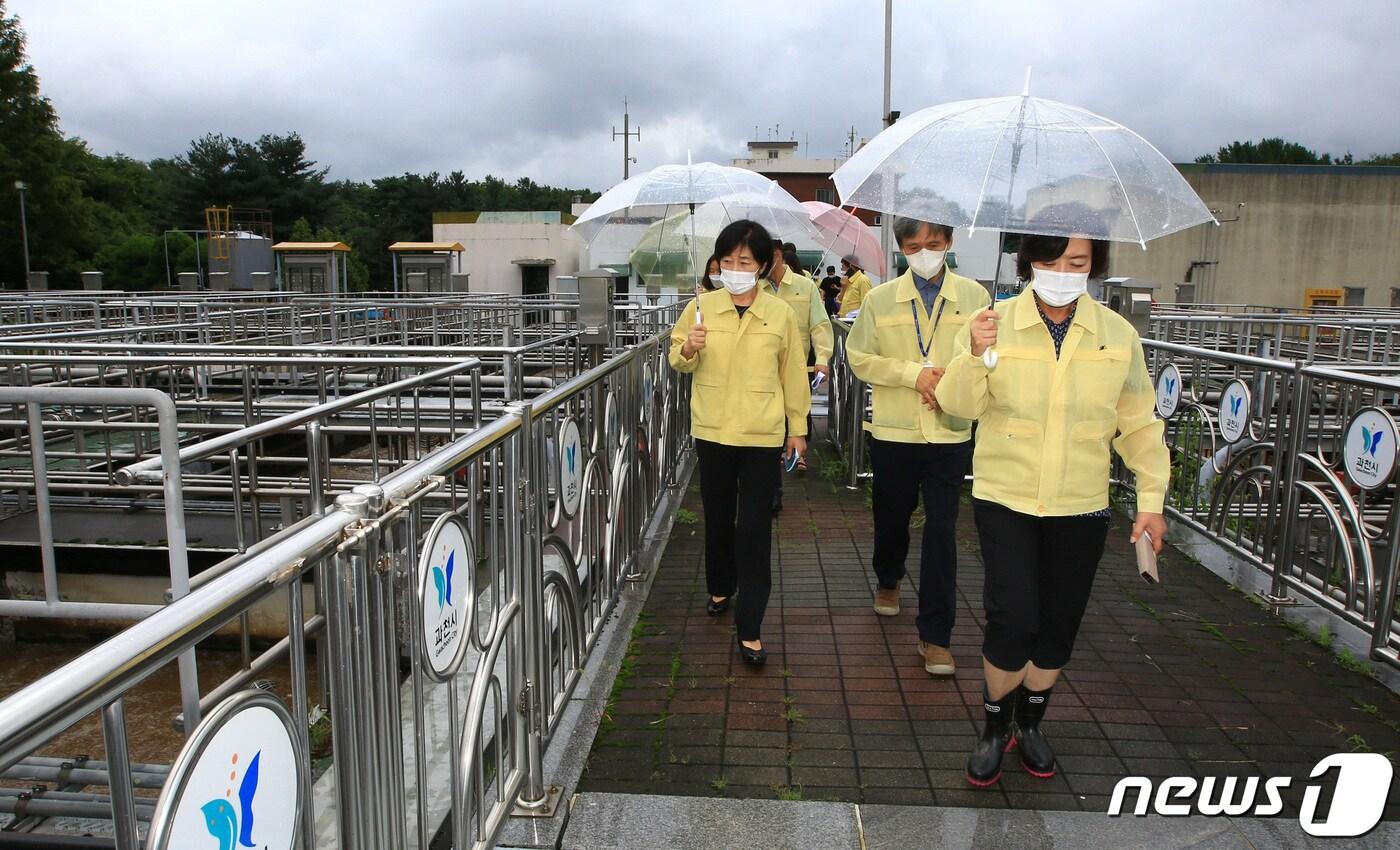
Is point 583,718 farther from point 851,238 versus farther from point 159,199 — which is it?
point 159,199

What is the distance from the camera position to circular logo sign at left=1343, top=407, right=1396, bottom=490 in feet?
14.9

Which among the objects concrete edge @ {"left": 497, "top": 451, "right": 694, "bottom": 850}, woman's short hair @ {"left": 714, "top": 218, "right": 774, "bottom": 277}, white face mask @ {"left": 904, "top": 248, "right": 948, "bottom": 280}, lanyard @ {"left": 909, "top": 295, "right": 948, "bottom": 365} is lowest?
concrete edge @ {"left": 497, "top": 451, "right": 694, "bottom": 850}

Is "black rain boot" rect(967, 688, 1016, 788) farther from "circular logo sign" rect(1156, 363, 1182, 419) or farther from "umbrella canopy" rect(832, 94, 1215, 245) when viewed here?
"circular logo sign" rect(1156, 363, 1182, 419)

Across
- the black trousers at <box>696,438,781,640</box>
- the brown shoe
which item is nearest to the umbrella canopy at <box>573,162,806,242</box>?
the black trousers at <box>696,438,781,640</box>

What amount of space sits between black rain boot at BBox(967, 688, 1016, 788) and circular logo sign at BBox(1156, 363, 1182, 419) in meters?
4.82

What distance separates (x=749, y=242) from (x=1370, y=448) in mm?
3044

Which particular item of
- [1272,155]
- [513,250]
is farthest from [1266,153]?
[513,250]

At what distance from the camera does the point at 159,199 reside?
261 ft

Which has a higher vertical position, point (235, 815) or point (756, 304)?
point (756, 304)

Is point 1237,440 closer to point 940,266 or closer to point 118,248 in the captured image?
point 940,266

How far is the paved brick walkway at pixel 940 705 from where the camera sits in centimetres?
350

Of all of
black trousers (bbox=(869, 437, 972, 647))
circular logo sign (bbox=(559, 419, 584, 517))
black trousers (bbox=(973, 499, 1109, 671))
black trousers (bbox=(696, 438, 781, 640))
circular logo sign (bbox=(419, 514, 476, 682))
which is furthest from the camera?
black trousers (bbox=(696, 438, 781, 640))

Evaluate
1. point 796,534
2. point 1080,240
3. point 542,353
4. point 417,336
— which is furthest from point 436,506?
point 417,336

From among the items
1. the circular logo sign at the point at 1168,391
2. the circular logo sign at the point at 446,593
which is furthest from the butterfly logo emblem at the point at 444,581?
the circular logo sign at the point at 1168,391
